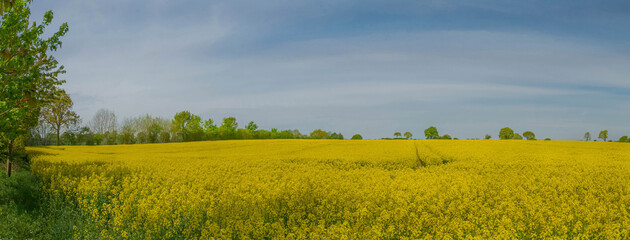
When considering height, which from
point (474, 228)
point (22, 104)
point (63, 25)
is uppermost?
point (63, 25)

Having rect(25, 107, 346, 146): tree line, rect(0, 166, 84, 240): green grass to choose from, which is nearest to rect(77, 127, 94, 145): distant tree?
rect(25, 107, 346, 146): tree line

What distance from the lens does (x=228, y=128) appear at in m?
92.6

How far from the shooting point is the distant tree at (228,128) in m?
85.9

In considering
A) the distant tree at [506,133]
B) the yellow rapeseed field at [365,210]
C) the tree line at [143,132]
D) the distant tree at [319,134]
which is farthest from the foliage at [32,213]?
the distant tree at [319,134]

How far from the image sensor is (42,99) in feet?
47.9

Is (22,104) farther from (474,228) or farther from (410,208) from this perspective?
(474,228)

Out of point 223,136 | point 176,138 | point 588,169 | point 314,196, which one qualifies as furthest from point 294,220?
point 223,136

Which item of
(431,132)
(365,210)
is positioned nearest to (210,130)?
(431,132)

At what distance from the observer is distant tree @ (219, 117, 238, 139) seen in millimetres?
85875

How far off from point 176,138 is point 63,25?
6504 centimetres

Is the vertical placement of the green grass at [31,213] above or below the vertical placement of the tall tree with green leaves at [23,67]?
below

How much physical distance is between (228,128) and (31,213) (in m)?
80.3

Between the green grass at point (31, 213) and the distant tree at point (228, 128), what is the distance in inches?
2627

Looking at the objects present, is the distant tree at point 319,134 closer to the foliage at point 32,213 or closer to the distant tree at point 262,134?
the distant tree at point 262,134
